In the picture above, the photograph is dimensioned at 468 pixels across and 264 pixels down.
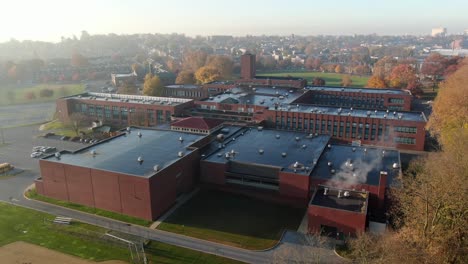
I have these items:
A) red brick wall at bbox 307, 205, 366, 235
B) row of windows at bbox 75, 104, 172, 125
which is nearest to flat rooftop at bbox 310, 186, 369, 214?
red brick wall at bbox 307, 205, 366, 235

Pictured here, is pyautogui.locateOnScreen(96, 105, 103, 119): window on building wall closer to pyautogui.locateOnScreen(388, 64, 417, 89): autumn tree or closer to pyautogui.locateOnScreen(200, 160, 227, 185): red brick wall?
pyautogui.locateOnScreen(200, 160, 227, 185): red brick wall

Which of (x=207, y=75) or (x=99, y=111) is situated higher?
(x=207, y=75)

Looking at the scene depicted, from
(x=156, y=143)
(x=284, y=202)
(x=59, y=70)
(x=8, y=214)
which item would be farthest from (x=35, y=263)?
(x=59, y=70)

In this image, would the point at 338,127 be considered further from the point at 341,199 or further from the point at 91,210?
the point at 91,210

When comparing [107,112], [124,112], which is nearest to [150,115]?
[124,112]

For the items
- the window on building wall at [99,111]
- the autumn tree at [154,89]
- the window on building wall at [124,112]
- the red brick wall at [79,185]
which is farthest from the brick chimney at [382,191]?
the autumn tree at [154,89]

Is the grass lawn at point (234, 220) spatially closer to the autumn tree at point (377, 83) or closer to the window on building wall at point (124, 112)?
the window on building wall at point (124, 112)
